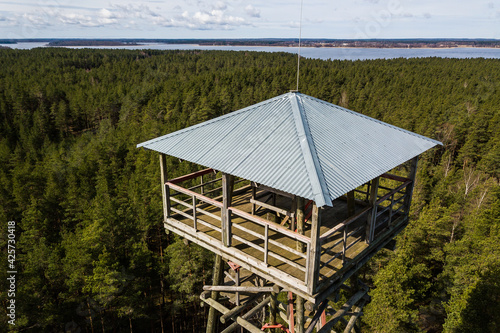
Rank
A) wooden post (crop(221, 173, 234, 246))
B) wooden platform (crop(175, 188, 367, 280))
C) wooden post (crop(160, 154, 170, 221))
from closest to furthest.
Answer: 1. wooden platform (crop(175, 188, 367, 280))
2. wooden post (crop(221, 173, 234, 246))
3. wooden post (crop(160, 154, 170, 221))

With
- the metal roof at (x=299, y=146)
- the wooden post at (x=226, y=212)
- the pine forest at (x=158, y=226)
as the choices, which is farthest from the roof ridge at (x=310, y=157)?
the pine forest at (x=158, y=226)

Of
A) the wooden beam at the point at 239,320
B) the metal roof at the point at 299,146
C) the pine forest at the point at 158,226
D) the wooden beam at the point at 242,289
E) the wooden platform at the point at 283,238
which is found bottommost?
the pine forest at the point at 158,226

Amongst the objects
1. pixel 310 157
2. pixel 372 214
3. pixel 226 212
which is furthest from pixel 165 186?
pixel 372 214

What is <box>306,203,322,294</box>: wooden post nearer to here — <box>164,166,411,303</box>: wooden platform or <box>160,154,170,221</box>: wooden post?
<box>164,166,411,303</box>: wooden platform

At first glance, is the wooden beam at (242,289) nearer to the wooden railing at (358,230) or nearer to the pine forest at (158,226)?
the wooden railing at (358,230)

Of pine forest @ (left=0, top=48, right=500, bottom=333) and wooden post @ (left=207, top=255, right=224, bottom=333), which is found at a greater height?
wooden post @ (left=207, top=255, right=224, bottom=333)

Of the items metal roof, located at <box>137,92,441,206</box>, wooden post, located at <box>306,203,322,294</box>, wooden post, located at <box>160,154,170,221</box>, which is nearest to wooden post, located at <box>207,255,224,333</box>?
wooden post, located at <box>160,154,170,221</box>

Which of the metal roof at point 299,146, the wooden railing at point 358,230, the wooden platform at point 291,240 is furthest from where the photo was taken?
the wooden railing at point 358,230

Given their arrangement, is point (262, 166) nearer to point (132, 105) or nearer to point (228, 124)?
point (228, 124)

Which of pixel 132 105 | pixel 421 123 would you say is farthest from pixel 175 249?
pixel 132 105
